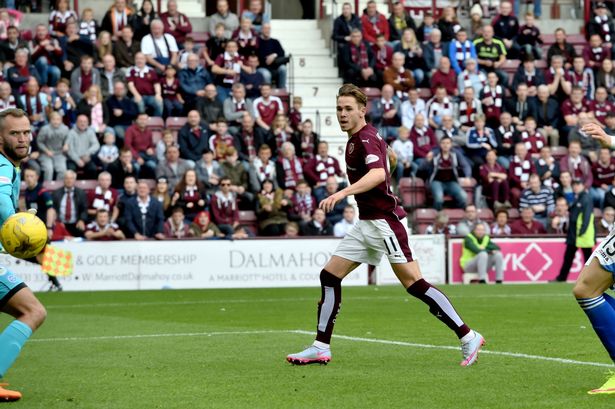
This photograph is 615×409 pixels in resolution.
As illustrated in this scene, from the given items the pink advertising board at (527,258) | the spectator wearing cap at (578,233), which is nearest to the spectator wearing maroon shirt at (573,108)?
the pink advertising board at (527,258)

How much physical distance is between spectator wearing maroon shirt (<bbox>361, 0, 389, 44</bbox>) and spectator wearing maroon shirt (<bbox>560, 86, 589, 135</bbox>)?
15.1ft

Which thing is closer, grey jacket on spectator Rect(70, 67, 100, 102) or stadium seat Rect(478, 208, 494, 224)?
grey jacket on spectator Rect(70, 67, 100, 102)

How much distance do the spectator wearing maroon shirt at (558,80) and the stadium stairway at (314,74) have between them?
16.9 ft

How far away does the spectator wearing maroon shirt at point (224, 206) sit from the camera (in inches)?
977

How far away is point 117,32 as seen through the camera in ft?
90.9

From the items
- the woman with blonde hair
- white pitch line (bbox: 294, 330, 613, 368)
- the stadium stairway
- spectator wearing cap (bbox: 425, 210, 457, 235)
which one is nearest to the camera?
white pitch line (bbox: 294, 330, 613, 368)

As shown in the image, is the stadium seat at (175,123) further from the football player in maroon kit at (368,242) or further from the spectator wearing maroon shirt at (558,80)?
the football player in maroon kit at (368,242)

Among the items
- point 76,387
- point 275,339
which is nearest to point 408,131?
point 275,339

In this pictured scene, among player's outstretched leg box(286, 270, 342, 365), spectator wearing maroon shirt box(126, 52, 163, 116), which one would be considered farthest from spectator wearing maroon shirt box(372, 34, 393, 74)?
player's outstretched leg box(286, 270, 342, 365)

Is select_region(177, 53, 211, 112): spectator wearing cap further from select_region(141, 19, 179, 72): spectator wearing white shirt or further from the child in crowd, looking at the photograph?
the child in crowd

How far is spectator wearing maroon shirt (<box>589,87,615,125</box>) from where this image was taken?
29734 millimetres

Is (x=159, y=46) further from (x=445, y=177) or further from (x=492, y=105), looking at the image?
(x=492, y=105)

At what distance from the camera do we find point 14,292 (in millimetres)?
8438

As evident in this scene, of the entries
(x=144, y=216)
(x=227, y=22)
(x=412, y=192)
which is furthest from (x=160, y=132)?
(x=412, y=192)
